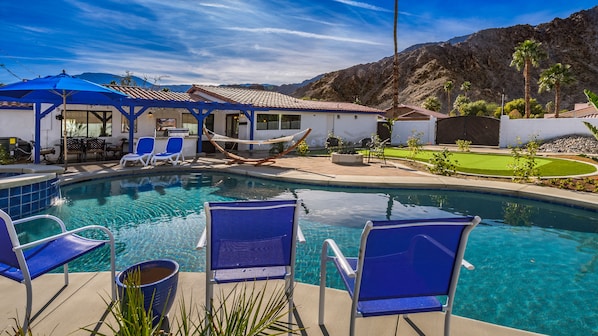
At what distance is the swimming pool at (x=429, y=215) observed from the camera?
3715mm

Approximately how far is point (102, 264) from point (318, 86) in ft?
359

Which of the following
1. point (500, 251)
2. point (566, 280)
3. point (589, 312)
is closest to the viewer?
point (589, 312)

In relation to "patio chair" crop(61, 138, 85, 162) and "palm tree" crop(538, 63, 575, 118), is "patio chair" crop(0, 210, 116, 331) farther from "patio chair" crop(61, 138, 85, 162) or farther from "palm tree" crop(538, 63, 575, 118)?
"palm tree" crop(538, 63, 575, 118)

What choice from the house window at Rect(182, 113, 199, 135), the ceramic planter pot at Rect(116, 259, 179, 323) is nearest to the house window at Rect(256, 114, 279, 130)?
the house window at Rect(182, 113, 199, 135)

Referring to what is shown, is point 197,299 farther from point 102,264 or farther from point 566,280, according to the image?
point 566,280

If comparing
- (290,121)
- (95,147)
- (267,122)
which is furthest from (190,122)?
(290,121)

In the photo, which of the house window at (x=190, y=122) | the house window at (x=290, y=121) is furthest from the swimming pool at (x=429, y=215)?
the house window at (x=290, y=121)

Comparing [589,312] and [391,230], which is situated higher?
[391,230]

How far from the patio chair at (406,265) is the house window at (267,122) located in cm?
1760

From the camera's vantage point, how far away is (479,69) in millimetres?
90750

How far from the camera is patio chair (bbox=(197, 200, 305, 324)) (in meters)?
2.45

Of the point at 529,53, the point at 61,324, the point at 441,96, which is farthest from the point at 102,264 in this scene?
the point at 441,96

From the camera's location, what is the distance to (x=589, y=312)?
354 cm

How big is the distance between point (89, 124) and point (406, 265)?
52.2 ft
